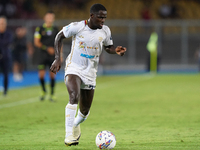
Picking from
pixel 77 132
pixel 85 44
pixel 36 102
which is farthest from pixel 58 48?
pixel 36 102

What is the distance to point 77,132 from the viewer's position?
259 inches

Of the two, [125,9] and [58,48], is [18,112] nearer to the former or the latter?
[58,48]

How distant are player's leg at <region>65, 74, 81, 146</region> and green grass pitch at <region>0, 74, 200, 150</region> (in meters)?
0.14

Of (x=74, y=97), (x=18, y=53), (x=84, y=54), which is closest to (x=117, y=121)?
(x=84, y=54)

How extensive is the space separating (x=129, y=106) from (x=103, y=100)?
1.68 metres

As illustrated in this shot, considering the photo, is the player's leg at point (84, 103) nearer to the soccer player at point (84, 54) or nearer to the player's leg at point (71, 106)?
the soccer player at point (84, 54)

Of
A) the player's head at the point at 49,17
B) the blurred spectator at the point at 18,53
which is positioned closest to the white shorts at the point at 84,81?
the player's head at the point at 49,17

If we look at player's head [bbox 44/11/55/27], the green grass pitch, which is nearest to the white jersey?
the green grass pitch

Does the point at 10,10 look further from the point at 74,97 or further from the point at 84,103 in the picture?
the point at 74,97

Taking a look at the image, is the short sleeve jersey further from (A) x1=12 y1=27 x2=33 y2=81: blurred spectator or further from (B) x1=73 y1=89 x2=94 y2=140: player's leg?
(A) x1=12 y1=27 x2=33 y2=81: blurred spectator

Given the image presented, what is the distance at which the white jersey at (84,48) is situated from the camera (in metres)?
6.51

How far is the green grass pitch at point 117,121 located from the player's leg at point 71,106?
14cm

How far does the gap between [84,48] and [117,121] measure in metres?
2.66

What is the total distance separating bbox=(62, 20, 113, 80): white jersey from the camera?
651cm
